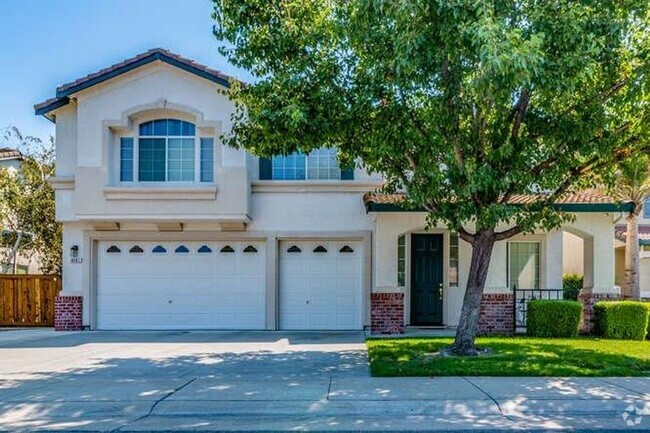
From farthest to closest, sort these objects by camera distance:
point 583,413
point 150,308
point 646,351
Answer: point 150,308 → point 646,351 → point 583,413

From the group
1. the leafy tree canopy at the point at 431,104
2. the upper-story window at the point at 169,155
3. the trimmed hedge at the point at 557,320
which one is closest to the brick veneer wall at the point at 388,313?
the trimmed hedge at the point at 557,320

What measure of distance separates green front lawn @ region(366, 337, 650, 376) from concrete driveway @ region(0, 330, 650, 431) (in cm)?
39

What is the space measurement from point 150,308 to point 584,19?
42.6ft

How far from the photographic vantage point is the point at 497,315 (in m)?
14.9

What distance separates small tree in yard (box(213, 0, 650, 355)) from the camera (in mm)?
9117

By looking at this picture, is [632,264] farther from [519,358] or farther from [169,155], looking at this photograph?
[169,155]

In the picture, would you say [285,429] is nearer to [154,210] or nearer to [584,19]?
[584,19]

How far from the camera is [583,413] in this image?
726 centimetres

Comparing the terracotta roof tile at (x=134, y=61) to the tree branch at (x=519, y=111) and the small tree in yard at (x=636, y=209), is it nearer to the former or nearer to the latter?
the tree branch at (x=519, y=111)

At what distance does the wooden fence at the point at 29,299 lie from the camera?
57.4 ft

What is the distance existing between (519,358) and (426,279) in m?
Answer: 5.94

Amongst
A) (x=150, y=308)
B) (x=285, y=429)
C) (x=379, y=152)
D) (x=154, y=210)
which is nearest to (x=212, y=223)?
(x=154, y=210)

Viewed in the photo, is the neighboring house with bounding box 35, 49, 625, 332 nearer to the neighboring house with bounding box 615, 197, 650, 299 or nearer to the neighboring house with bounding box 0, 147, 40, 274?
the neighboring house with bounding box 0, 147, 40, 274

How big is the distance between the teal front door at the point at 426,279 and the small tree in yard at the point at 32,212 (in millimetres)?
11923
